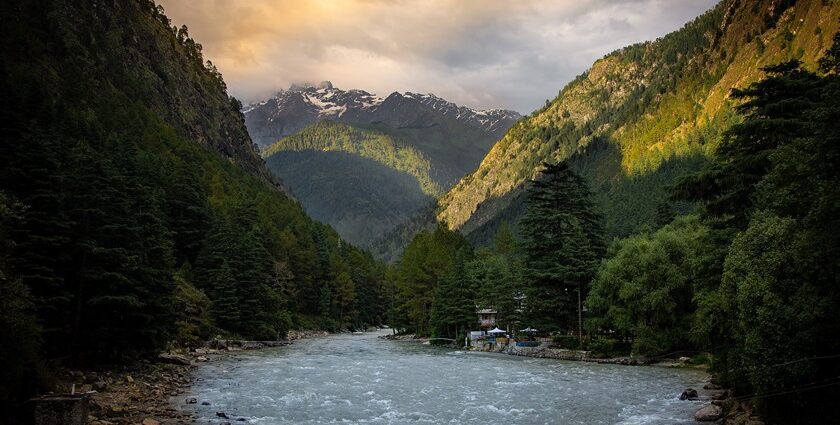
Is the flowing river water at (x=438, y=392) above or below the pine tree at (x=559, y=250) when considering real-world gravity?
below

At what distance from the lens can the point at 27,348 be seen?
1994 cm

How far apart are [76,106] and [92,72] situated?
95.5 ft

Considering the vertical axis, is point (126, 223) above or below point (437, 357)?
above

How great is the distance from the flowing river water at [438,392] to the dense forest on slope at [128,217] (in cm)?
796

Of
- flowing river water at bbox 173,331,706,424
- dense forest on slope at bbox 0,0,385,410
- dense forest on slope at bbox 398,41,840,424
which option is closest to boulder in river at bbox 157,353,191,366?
flowing river water at bbox 173,331,706,424

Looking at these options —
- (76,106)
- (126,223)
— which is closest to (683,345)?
(126,223)

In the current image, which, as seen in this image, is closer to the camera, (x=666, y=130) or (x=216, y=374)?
(x=216, y=374)

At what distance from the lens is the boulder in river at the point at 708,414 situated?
24266mm

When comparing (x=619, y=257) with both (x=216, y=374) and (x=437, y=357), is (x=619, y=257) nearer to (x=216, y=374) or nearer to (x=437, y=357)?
(x=437, y=357)

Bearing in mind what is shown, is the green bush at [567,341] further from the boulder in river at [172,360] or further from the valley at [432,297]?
the boulder in river at [172,360]

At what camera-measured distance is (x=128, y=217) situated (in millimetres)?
36812

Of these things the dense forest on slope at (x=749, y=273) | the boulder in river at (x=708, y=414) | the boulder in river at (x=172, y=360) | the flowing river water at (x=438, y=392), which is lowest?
the flowing river water at (x=438, y=392)

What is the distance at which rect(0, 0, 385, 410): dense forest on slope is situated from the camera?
30.2 metres

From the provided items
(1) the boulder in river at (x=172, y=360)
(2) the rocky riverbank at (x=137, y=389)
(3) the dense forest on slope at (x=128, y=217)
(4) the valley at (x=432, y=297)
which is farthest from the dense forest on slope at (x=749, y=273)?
(1) the boulder in river at (x=172, y=360)
